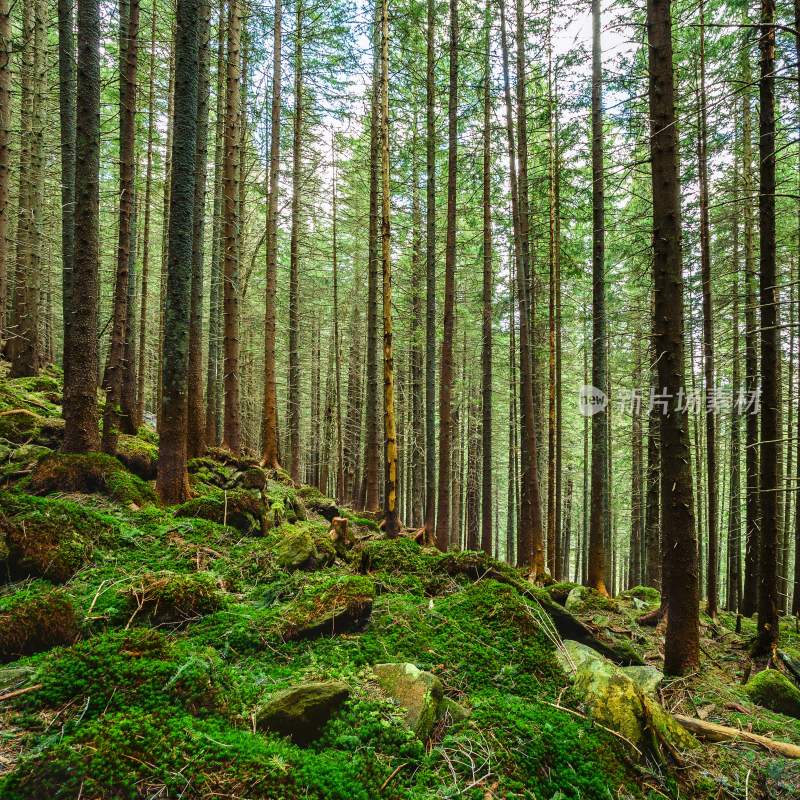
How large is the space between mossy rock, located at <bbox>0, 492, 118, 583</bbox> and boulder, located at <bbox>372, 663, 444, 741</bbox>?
10.3 ft

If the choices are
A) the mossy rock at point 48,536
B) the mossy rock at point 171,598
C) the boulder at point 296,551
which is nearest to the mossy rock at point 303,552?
the boulder at point 296,551

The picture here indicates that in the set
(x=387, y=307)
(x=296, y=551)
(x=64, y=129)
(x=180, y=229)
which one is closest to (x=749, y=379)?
(x=387, y=307)

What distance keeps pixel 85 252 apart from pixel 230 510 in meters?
4.26

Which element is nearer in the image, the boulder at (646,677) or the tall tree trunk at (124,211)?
the boulder at (646,677)

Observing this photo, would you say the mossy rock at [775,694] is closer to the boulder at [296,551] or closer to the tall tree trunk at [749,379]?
the boulder at [296,551]

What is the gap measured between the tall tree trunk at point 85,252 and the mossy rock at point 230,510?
5.82 feet

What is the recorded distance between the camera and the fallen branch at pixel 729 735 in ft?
11.9

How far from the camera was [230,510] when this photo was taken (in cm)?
693

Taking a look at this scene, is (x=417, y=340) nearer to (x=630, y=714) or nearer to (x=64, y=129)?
(x=64, y=129)

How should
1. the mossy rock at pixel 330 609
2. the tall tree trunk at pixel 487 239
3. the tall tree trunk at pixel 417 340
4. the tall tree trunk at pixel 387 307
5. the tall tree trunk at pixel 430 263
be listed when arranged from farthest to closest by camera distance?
1. the tall tree trunk at pixel 417 340
2. the tall tree trunk at pixel 487 239
3. the tall tree trunk at pixel 430 263
4. the tall tree trunk at pixel 387 307
5. the mossy rock at pixel 330 609

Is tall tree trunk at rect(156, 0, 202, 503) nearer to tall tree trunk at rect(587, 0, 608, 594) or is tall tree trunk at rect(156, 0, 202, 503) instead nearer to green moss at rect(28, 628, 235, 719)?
green moss at rect(28, 628, 235, 719)

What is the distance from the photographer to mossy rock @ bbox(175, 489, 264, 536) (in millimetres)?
6707

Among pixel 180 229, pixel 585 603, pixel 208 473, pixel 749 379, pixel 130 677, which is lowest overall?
pixel 585 603

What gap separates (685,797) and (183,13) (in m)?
10.2
